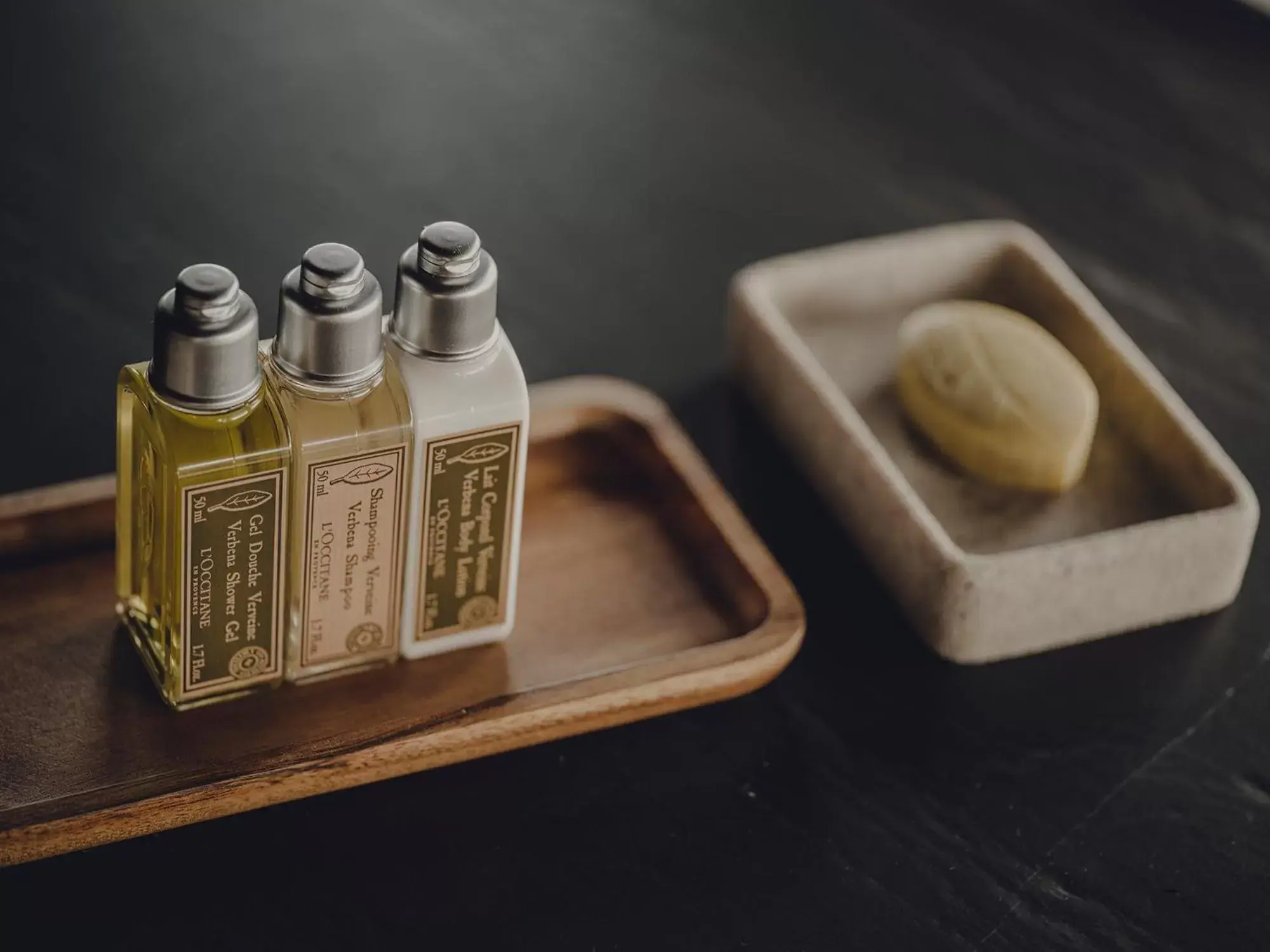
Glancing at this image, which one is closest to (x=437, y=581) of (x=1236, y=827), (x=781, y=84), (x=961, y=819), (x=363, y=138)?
(x=961, y=819)

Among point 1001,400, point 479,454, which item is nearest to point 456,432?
point 479,454

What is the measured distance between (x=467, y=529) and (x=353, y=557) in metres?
0.04

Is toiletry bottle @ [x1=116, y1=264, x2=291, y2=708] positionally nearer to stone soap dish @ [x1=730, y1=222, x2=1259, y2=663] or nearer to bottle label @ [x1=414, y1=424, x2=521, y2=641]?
bottle label @ [x1=414, y1=424, x2=521, y2=641]

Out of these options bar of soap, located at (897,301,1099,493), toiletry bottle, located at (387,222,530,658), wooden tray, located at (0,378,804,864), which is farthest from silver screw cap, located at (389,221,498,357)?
bar of soap, located at (897,301,1099,493)

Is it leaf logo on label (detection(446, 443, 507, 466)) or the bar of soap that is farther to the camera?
the bar of soap

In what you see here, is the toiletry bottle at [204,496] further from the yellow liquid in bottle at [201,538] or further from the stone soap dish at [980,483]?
the stone soap dish at [980,483]

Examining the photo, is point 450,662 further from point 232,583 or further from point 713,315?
point 713,315

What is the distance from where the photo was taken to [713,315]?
893mm

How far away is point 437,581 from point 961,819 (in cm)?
23

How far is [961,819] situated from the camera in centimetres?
64

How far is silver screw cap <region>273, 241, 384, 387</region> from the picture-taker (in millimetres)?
536

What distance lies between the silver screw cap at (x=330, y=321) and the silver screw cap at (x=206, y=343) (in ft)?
0.05

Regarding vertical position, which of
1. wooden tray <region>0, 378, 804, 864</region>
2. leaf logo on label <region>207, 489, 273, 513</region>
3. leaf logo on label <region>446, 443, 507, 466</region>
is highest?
leaf logo on label <region>446, 443, 507, 466</region>

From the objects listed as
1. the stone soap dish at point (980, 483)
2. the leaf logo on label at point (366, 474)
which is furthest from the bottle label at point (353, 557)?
the stone soap dish at point (980, 483)
